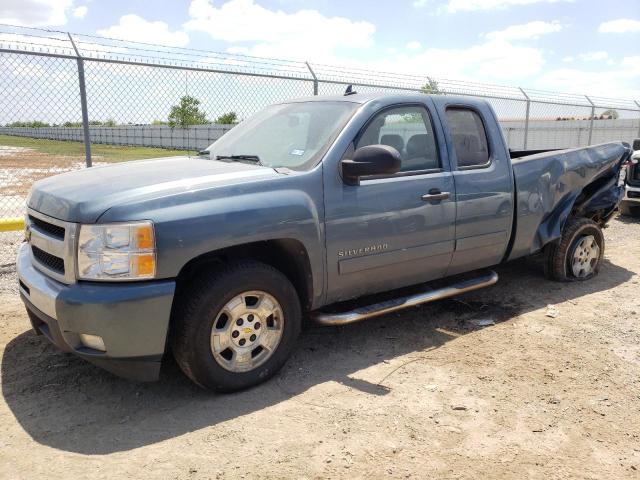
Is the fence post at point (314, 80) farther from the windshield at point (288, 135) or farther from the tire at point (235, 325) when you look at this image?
the tire at point (235, 325)

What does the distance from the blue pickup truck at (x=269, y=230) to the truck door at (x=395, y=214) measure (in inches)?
0.4

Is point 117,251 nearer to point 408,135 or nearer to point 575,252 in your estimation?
point 408,135

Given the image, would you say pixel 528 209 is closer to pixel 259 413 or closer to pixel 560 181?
pixel 560 181

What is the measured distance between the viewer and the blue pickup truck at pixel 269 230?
308 cm

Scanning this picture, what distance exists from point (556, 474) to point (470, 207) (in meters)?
2.25

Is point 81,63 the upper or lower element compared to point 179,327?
upper

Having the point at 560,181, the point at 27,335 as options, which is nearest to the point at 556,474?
the point at 560,181

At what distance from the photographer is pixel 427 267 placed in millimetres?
4426

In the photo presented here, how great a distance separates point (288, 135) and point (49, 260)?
1.88 m

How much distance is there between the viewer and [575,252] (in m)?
5.95

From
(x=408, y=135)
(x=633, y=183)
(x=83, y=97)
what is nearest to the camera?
(x=408, y=135)

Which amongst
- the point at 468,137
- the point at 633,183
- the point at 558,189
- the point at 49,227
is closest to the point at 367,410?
the point at 49,227

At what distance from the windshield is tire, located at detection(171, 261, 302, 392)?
2.87ft

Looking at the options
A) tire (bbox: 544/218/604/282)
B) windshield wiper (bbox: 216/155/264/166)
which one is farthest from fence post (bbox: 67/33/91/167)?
tire (bbox: 544/218/604/282)
